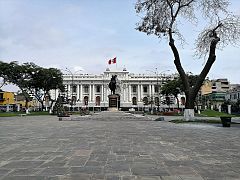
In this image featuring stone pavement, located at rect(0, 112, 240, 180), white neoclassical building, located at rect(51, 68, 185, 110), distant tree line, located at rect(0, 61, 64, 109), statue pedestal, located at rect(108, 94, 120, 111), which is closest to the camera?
stone pavement, located at rect(0, 112, 240, 180)

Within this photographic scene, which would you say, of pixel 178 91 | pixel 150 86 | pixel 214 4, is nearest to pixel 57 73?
pixel 178 91

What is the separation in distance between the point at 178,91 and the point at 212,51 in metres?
42.5

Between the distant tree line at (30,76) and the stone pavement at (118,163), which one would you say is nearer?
the stone pavement at (118,163)

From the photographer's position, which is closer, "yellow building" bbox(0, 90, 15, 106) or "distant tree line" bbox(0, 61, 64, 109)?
"distant tree line" bbox(0, 61, 64, 109)

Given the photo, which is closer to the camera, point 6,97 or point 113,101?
point 113,101

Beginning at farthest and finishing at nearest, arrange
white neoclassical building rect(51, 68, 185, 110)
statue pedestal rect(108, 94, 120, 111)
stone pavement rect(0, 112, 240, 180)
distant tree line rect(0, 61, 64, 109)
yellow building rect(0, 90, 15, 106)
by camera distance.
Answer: white neoclassical building rect(51, 68, 185, 110), yellow building rect(0, 90, 15, 106), statue pedestal rect(108, 94, 120, 111), distant tree line rect(0, 61, 64, 109), stone pavement rect(0, 112, 240, 180)

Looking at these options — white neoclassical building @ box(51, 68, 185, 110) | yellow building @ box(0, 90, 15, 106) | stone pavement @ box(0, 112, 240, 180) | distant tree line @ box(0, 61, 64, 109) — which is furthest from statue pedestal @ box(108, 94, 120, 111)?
white neoclassical building @ box(51, 68, 185, 110)

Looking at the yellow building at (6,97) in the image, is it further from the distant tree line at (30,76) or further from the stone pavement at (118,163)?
the stone pavement at (118,163)

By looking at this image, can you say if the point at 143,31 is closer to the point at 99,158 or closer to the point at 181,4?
the point at 181,4

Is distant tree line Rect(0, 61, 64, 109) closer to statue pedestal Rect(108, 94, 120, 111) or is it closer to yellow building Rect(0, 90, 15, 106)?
statue pedestal Rect(108, 94, 120, 111)

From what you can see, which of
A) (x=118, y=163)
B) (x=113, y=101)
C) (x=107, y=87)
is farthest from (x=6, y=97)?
(x=118, y=163)

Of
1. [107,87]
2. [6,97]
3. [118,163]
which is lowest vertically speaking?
[118,163]

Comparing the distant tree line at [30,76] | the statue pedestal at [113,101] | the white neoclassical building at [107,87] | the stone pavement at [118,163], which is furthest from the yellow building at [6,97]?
the stone pavement at [118,163]

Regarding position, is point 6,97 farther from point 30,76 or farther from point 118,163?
point 118,163
